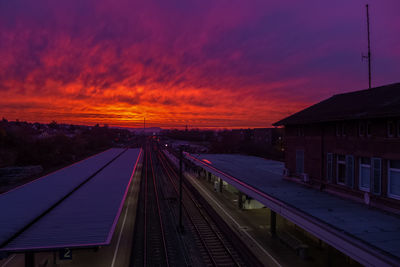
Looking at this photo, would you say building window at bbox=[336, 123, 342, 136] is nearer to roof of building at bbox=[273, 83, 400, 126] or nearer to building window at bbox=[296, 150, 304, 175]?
roof of building at bbox=[273, 83, 400, 126]

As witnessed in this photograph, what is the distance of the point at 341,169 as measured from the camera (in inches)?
618

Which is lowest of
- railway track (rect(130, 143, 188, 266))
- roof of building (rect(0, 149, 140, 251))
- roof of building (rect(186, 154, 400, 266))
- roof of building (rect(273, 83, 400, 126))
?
railway track (rect(130, 143, 188, 266))

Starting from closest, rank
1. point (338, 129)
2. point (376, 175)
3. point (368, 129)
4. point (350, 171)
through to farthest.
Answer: point (376, 175) → point (368, 129) → point (350, 171) → point (338, 129)

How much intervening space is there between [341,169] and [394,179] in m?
3.57

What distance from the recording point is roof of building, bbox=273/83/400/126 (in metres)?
12.6

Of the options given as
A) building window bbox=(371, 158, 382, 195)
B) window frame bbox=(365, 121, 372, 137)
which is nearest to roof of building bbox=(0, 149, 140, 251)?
building window bbox=(371, 158, 382, 195)

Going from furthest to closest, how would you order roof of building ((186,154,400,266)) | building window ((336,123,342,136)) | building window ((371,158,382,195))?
building window ((336,123,342,136)) → building window ((371,158,382,195)) → roof of building ((186,154,400,266))

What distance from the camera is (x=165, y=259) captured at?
1507 cm

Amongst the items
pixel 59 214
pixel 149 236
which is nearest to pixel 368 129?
pixel 149 236

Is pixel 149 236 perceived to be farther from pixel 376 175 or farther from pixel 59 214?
pixel 376 175

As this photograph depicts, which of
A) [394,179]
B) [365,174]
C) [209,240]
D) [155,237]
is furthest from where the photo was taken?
[155,237]

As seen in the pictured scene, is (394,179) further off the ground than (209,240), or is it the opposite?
(394,179)

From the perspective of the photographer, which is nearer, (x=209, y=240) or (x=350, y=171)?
(x=350, y=171)

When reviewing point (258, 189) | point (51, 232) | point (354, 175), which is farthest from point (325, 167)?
point (51, 232)
